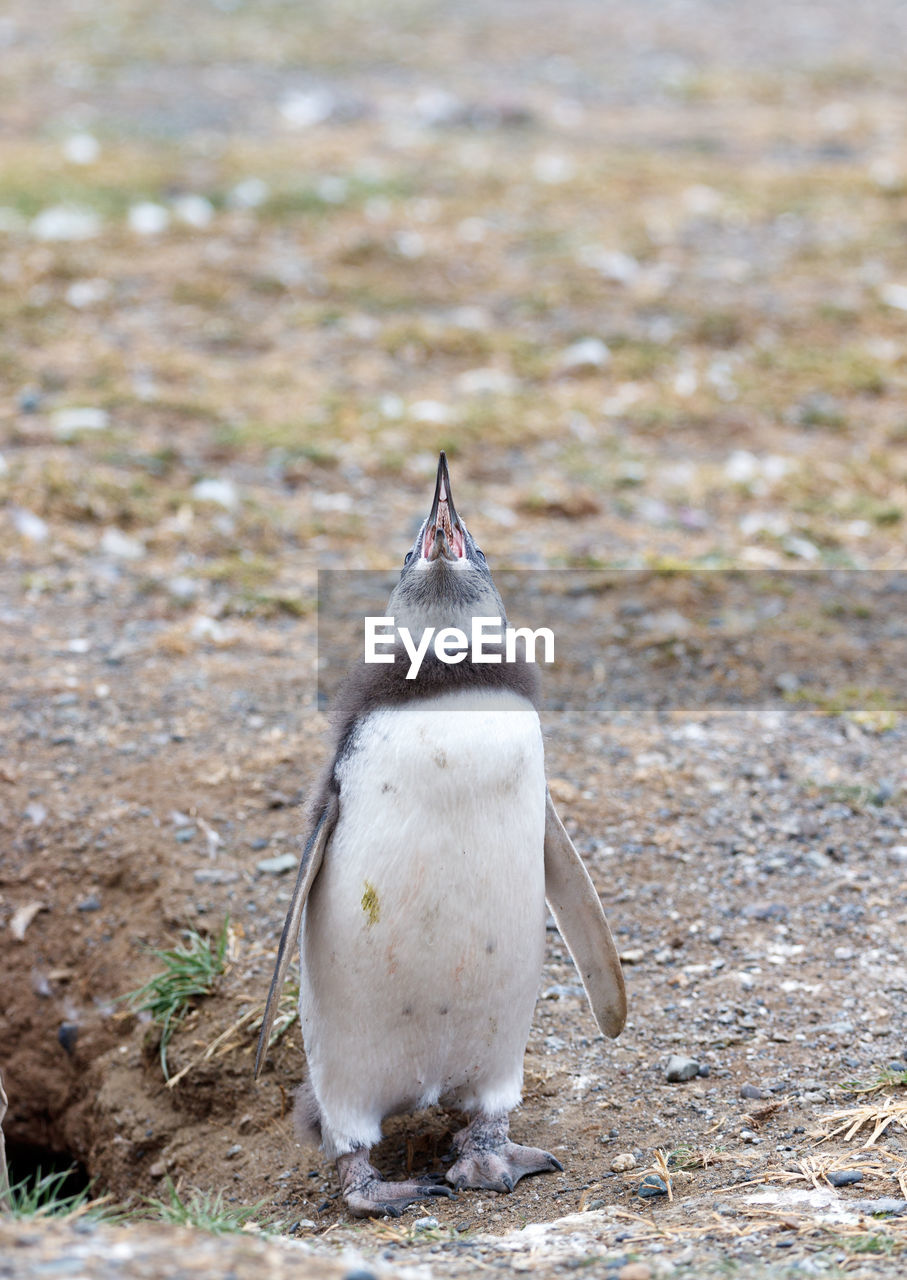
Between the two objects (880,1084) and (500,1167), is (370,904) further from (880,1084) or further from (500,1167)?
(880,1084)

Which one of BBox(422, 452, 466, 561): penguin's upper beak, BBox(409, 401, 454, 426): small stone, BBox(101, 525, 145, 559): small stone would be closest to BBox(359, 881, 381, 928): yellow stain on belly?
BBox(422, 452, 466, 561): penguin's upper beak

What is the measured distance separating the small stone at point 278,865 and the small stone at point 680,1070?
1187 millimetres

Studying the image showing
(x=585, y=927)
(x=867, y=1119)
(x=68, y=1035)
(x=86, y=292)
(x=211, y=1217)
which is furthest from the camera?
(x=86, y=292)

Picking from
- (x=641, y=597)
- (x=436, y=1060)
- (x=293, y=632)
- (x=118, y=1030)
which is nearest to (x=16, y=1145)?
(x=118, y=1030)

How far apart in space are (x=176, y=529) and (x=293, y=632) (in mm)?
830

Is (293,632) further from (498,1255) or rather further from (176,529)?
(498,1255)

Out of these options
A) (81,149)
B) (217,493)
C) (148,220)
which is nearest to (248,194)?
(148,220)

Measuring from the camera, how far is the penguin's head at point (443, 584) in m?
2.83

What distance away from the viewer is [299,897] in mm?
2893

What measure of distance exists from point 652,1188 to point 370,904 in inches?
29.6

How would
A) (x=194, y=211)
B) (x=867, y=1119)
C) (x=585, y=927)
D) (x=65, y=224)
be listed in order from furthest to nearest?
(x=194, y=211), (x=65, y=224), (x=585, y=927), (x=867, y=1119)

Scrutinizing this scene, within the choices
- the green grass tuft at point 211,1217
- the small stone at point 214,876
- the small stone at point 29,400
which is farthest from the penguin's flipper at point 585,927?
the small stone at point 29,400

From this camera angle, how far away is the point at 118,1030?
3768mm

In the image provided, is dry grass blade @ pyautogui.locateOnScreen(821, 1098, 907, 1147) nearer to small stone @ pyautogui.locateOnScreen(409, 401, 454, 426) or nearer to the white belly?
the white belly
